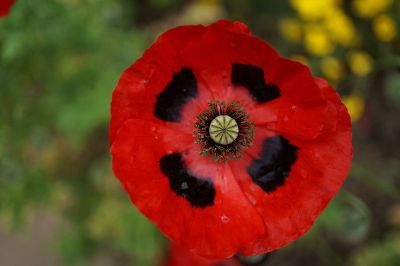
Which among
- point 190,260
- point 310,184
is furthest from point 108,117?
point 310,184

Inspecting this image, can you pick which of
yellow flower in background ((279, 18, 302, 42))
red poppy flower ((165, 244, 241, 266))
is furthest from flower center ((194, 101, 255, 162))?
yellow flower in background ((279, 18, 302, 42))

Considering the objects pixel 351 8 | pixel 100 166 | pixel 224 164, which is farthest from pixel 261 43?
pixel 351 8

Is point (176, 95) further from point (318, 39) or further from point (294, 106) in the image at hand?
point (318, 39)

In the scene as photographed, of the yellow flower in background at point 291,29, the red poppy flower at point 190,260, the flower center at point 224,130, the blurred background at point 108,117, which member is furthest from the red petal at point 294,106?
the yellow flower in background at point 291,29

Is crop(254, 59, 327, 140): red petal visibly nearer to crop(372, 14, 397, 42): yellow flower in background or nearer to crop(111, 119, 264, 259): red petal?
crop(111, 119, 264, 259): red petal

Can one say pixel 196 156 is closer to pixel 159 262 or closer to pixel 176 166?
pixel 176 166

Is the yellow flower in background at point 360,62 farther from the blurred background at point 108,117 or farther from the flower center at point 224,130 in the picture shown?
the flower center at point 224,130
